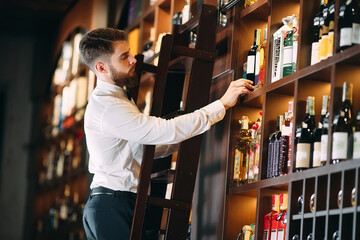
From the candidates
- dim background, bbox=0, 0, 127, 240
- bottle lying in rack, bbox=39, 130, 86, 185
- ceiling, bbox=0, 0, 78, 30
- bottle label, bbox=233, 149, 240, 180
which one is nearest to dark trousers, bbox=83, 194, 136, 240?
bottle label, bbox=233, 149, 240, 180

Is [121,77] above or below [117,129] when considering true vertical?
above

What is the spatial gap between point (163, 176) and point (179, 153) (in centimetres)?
21

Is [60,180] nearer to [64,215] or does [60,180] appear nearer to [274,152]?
[64,215]

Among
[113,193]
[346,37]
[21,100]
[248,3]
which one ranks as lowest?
[113,193]

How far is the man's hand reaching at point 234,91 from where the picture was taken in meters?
3.13

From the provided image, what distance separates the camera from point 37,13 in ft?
24.6

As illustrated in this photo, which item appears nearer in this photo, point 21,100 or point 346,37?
point 346,37

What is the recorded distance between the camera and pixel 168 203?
9.98 ft

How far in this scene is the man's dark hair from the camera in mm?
3213

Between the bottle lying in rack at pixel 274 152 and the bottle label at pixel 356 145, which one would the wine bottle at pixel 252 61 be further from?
the bottle label at pixel 356 145

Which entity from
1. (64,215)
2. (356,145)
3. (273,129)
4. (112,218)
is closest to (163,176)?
(112,218)

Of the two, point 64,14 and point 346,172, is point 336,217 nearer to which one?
point 346,172

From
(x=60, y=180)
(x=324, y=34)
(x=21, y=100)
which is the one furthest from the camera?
(x=21, y=100)

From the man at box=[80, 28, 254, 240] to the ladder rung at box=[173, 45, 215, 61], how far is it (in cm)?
17
